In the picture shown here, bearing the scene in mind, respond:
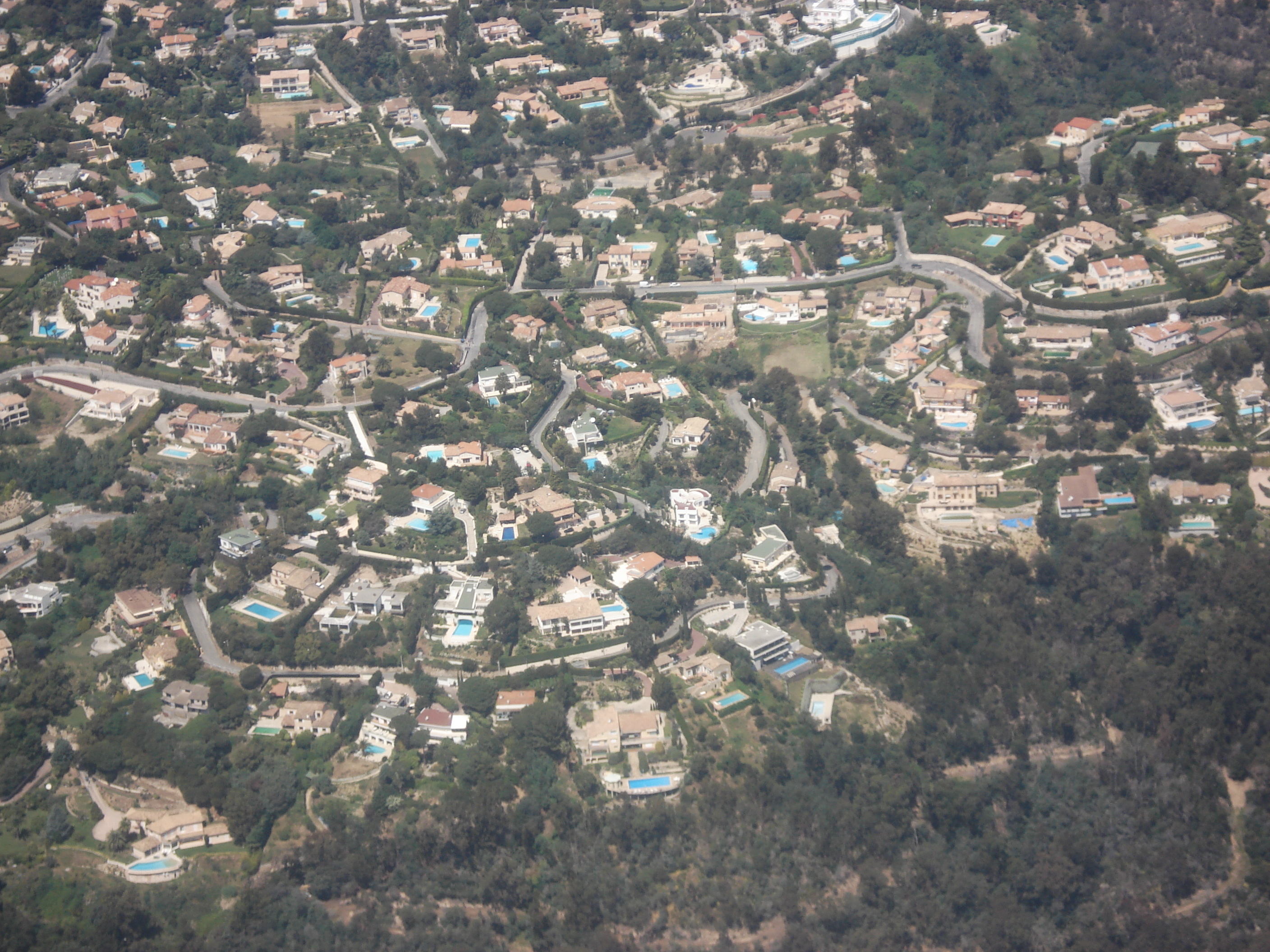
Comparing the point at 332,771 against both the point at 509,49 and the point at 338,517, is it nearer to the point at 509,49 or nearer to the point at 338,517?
the point at 338,517

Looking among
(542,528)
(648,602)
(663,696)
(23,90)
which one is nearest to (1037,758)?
(663,696)

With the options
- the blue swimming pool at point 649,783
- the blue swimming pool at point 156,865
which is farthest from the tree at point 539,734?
the blue swimming pool at point 156,865

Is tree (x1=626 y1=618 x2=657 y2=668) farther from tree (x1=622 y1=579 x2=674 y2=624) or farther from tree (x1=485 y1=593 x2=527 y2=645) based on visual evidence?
tree (x1=485 y1=593 x2=527 y2=645)

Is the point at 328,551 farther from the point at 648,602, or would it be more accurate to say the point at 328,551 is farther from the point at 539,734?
the point at 539,734

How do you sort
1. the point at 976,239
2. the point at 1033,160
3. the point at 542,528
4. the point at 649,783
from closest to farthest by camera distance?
1. the point at 649,783
2. the point at 542,528
3. the point at 976,239
4. the point at 1033,160

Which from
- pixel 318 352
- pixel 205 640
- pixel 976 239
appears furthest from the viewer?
pixel 976 239

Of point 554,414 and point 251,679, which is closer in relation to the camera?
point 251,679

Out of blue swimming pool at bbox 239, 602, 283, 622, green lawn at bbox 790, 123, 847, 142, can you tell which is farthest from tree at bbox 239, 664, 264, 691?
green lawn at bbox 790, 123, 847, 142

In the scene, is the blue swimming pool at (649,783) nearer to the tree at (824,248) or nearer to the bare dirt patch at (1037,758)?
the bare dirt patch at (1037,758)
